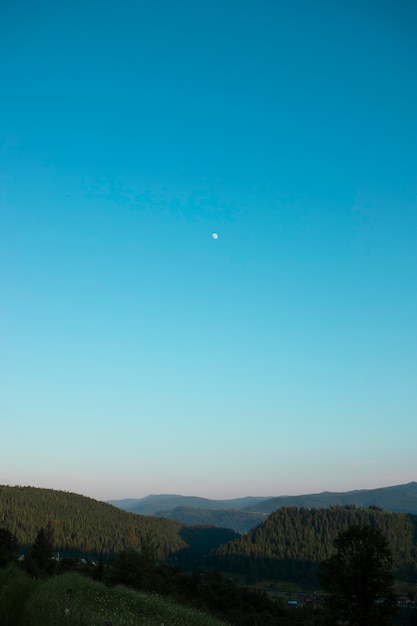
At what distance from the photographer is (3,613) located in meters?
18.6

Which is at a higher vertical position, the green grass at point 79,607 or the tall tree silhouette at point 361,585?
the green grass at point 79,607

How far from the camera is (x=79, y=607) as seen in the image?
1836 cm

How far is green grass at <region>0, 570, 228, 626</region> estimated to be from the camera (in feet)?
51.7

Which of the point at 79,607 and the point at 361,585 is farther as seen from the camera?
the point at 361,585

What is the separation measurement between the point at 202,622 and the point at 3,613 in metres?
9.85

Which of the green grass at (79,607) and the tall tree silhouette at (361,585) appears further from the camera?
the tall tree silhouette at (361,585)

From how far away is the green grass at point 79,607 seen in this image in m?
15.8

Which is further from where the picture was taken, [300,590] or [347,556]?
[300,590]

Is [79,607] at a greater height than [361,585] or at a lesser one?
greater

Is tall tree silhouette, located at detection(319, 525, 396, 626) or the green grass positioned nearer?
the green grass

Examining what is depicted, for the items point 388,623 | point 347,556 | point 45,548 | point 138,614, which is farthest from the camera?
point 45,548

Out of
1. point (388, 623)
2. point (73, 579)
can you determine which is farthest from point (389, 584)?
point (73, 579)

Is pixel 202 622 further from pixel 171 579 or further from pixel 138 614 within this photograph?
pixel 171 579

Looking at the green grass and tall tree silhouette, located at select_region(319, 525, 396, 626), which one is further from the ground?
the green grass
